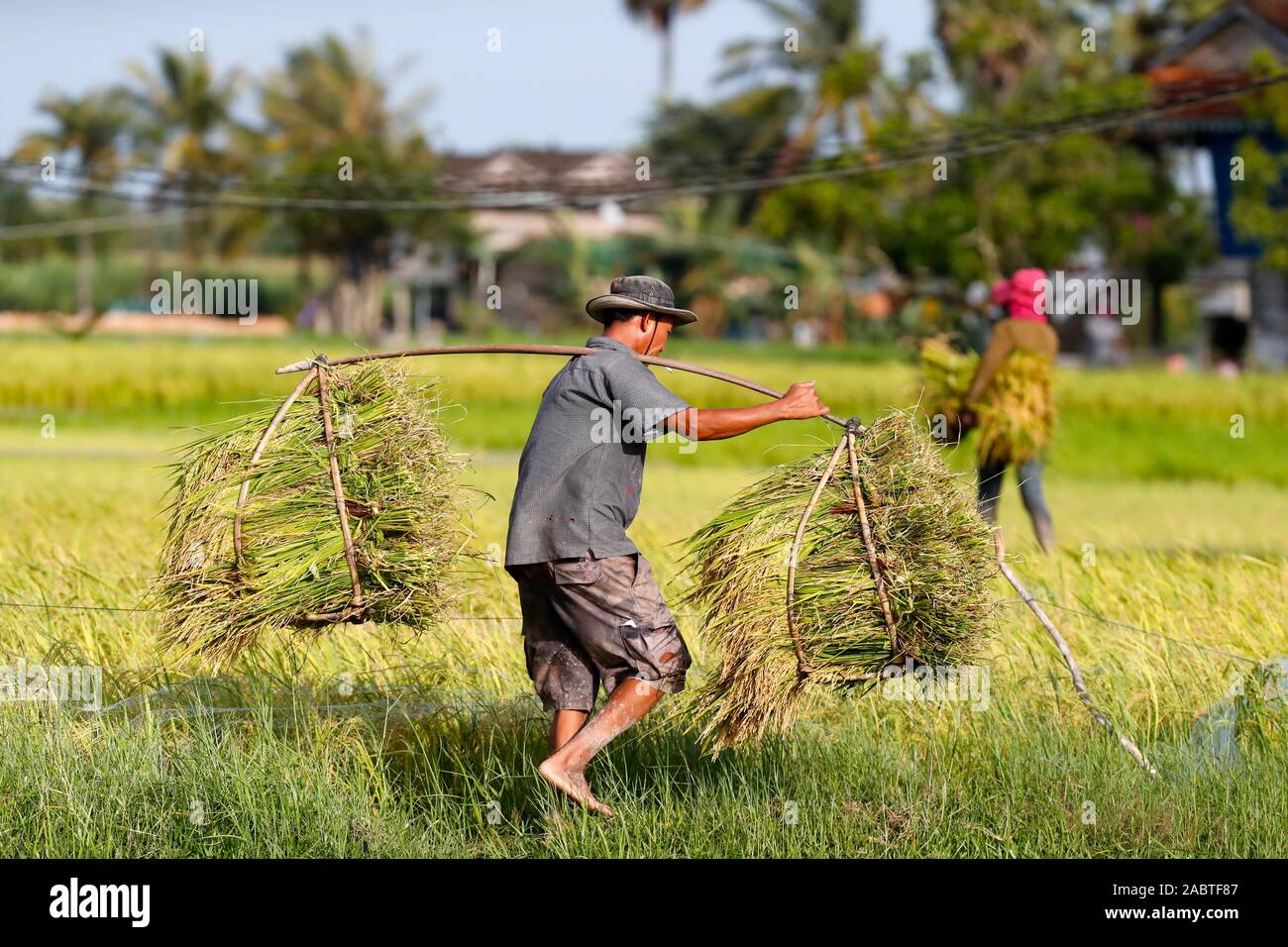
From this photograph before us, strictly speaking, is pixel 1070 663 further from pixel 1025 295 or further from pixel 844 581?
pixel 1025 295

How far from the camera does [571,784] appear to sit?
5480 mm

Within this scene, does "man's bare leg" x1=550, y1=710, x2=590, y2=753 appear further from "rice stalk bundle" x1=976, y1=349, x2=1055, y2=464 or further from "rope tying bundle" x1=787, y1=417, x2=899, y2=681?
"rice stalk bundle" x1=976, y1=349, x2=1055, y2=464

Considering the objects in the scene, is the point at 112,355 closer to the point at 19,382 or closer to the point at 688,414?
the point at 19,382

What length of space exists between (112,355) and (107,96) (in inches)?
1708

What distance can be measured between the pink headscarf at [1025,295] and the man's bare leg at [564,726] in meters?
5.67

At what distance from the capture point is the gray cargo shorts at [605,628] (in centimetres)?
556

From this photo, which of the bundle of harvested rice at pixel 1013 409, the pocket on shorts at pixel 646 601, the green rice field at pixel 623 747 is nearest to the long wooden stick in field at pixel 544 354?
the green rice field at pixel 623 747

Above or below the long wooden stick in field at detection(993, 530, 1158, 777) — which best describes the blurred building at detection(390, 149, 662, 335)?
above

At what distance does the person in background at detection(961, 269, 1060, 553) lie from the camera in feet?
34.3

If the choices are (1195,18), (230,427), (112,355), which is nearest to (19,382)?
(112,355)

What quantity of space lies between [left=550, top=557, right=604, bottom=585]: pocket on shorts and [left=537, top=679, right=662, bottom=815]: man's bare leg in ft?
1.15

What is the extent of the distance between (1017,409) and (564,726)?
5470mm

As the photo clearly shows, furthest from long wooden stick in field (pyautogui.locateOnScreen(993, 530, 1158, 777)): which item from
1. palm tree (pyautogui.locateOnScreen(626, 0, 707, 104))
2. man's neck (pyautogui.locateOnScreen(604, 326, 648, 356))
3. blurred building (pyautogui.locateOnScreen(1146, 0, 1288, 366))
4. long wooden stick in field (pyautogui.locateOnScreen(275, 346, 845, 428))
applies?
palm tree (pyautogui.locateOnScreen(626, 0, 707, 104))

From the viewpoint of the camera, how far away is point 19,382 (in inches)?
1072
